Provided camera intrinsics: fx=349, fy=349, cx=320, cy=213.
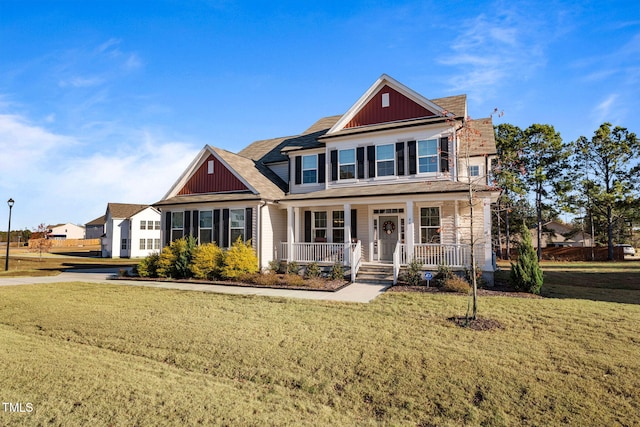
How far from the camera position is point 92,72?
14172mm

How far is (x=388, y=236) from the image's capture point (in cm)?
1659

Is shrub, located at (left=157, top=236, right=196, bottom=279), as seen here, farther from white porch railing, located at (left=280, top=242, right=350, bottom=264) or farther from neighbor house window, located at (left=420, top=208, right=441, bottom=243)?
neighbor house window, located at (left=420, top=208, right=441, bottom=243)

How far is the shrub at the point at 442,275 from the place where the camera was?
1271 centimetres

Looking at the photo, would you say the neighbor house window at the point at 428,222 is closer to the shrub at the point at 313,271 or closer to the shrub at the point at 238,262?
the shrub at the point at 313,271

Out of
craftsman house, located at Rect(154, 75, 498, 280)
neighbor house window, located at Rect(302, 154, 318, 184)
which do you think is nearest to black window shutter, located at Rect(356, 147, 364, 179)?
craftsman house, located at Rect(154, 75, 498, 280)

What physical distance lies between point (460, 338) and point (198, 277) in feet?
41.1

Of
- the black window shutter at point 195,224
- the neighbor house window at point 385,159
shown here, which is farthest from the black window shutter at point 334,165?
the black window shutter at point 195,224

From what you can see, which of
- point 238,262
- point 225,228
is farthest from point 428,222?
point 225,228

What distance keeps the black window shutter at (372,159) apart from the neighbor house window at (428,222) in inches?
112

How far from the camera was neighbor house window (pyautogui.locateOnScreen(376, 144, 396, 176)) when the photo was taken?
645 inches

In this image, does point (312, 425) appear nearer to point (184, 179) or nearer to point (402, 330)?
point (402, 330)

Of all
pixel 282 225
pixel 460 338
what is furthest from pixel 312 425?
pixel 282 225

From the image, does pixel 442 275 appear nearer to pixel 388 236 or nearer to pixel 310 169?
pixel 388 236

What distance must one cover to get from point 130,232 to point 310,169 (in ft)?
94.4
